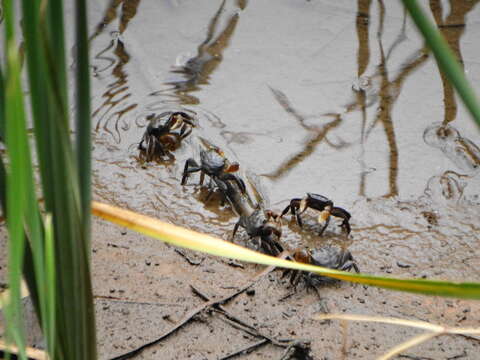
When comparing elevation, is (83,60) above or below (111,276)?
above

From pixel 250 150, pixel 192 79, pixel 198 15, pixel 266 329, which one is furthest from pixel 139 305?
pixel 198 15

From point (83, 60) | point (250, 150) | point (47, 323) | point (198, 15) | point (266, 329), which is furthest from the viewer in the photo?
point (198, 15)

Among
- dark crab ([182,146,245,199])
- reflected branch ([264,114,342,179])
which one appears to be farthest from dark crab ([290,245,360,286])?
reflected branch ([264,114,342,179])

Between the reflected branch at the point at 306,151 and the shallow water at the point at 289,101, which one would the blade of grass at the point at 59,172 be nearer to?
the shallow water at the point at 289,101

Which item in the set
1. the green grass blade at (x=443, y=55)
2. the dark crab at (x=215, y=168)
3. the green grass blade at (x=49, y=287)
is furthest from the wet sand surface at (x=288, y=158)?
the green grass blade at (x=443, y=55)

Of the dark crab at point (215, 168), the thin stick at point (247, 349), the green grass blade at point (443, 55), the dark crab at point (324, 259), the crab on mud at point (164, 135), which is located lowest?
the thin stick at point (247, 349)

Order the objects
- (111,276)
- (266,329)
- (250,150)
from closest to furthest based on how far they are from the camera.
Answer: (266,329)
(111,276)
(250,150)

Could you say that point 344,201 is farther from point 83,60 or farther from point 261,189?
point 83,60
